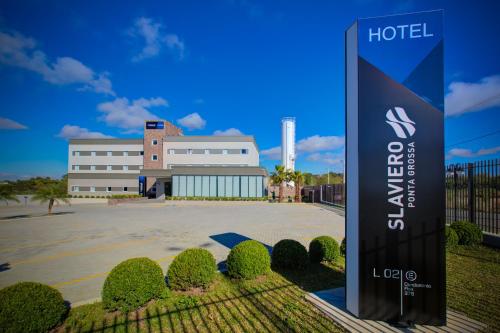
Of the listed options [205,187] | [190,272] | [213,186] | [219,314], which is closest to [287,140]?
[213,186]

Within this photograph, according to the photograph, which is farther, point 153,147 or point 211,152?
point 153,147

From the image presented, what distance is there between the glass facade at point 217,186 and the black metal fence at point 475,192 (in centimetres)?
3006

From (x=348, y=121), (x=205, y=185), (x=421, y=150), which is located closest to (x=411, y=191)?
(x=421, y=150)

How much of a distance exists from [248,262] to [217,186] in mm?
35183

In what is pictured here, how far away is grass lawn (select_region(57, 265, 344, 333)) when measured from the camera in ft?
13.0

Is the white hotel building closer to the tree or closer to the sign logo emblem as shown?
the tree

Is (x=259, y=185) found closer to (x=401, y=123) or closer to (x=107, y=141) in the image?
(x=107, y=141)

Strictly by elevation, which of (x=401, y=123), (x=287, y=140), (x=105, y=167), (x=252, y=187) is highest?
Answer: (x=287, y=140)

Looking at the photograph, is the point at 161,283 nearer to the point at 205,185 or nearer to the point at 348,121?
the point at 348,121

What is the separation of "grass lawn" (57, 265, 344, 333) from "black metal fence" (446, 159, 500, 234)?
937 cm

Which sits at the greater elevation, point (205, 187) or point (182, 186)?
point (182, 186)

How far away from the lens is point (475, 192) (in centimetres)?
1020

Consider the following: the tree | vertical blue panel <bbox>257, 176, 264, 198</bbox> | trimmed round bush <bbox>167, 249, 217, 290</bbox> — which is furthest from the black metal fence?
vertical blue panel <bbox>257, 176, 264, 198</bbox>

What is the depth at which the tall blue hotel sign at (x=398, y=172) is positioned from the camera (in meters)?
4.05
